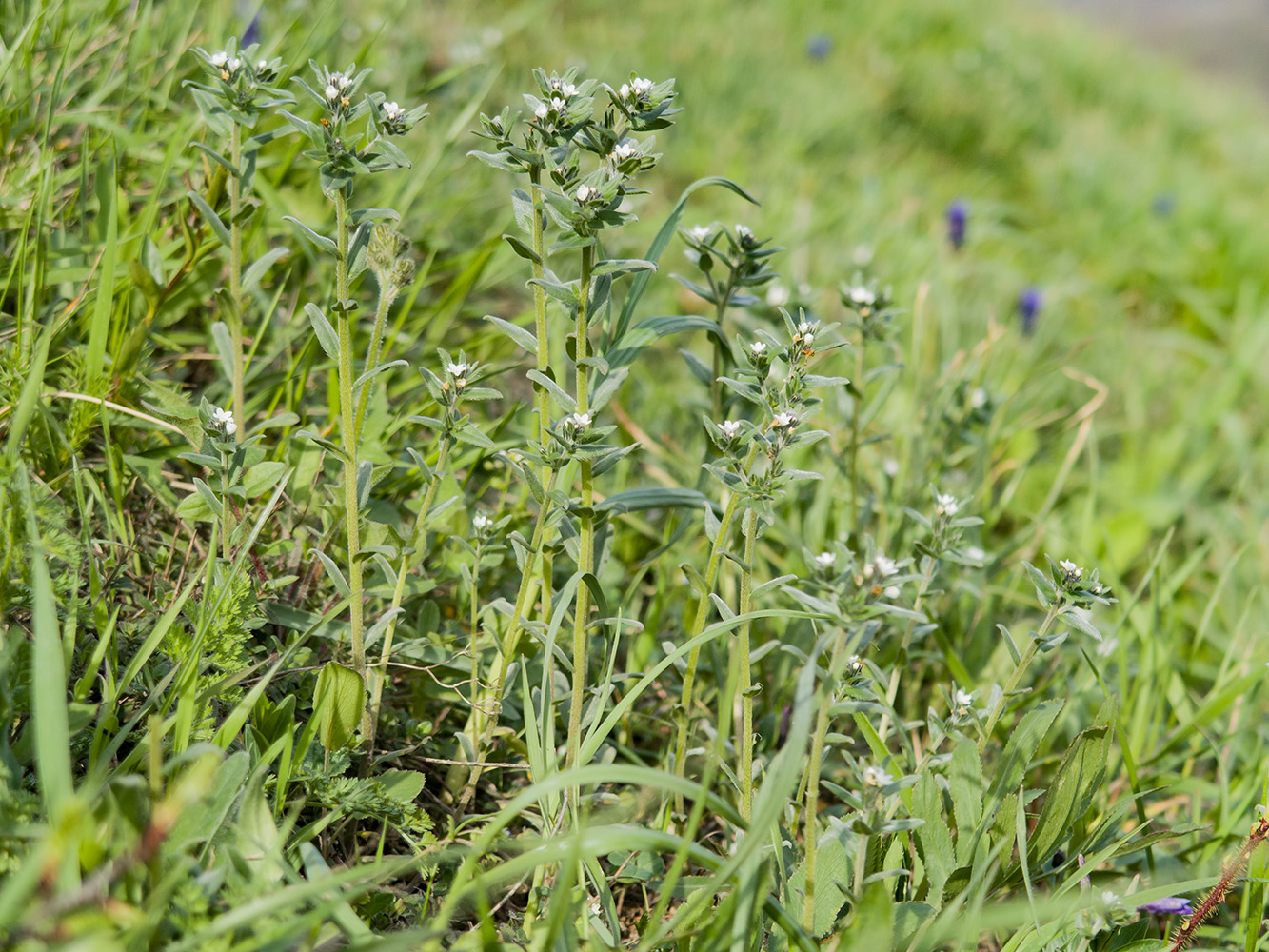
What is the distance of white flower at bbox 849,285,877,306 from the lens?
1.93m

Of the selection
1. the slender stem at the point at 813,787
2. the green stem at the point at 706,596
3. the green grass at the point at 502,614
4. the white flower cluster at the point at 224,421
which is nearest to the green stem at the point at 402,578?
the green grass at the point at 502,614

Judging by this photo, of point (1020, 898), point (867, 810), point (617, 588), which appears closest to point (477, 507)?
point (617, 588)

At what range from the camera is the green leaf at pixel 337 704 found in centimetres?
125

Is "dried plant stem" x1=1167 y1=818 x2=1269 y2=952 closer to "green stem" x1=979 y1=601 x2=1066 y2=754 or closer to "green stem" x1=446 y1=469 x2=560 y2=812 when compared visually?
"green stem" x1=979 y1=601 x2=1066 y2=754

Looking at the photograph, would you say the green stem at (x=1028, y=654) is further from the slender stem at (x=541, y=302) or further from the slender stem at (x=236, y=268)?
the slender stem at (x=236, y=268)

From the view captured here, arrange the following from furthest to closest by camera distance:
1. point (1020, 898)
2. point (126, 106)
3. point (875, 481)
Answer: point (875, 481)
point (126, 106)
point (1020, 898)

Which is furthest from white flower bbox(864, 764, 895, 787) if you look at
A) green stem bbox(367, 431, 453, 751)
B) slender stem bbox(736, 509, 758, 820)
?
green stem bbox(367, 431, 453, 751)

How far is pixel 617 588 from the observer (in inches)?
77.4

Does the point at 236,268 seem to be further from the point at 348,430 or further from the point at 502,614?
the point at 502,614

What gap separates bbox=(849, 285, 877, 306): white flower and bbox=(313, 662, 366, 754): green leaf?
1.30 m

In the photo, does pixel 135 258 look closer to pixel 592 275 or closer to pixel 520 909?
pixel 592 275

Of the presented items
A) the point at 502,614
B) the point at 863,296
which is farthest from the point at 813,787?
the point at 863,296

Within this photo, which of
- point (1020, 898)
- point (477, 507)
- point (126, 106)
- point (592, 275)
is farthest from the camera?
point (126, 106)

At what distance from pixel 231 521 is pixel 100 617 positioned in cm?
23
